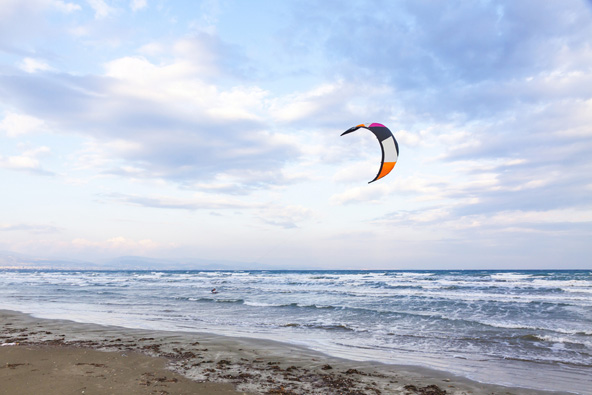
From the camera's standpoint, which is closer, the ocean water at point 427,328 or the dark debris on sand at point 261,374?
the dark debris on sand at point 261,374

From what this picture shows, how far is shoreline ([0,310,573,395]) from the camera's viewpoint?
18.4ft

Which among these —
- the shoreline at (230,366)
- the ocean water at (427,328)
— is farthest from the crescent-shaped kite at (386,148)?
the ocean water at (427,328)

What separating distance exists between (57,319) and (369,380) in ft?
36.0

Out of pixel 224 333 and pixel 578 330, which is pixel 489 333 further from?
pixel 224 333

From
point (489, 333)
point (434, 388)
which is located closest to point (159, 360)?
point (434, 388)

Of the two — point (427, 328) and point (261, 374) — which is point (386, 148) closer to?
point (261, 374)

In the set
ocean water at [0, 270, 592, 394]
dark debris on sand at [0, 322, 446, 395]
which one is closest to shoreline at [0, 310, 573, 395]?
dark debris on sand at [0, 322, 446, 395]

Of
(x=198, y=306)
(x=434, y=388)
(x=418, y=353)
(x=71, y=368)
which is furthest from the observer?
(x=198, y=306)

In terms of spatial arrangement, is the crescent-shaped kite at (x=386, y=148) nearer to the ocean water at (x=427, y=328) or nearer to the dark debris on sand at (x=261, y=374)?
the dark debris on sand at (x=261, y=374)

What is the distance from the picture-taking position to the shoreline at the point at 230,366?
562 cm

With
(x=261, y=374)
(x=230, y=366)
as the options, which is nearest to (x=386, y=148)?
(x=261, y=374)

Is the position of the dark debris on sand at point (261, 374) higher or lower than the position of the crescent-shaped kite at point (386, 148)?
lower

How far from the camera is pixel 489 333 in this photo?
1056 cm

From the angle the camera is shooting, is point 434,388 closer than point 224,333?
Yes
